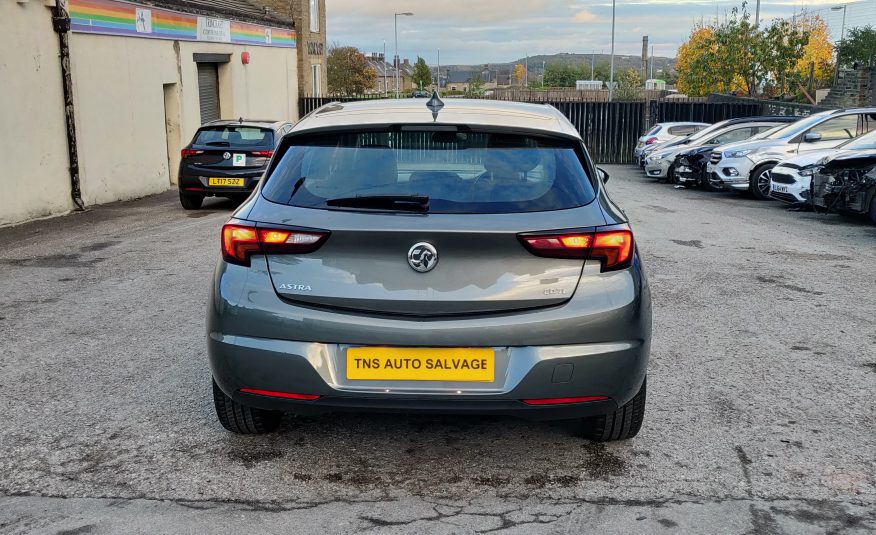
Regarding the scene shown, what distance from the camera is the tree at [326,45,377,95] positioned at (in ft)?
247

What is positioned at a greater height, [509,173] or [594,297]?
[509,173]

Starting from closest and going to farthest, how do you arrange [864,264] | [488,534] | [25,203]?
[488,534], [864,264], [25,203]

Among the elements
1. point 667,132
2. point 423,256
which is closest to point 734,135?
point 667,132

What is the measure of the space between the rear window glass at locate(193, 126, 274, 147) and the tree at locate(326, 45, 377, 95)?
194 feet

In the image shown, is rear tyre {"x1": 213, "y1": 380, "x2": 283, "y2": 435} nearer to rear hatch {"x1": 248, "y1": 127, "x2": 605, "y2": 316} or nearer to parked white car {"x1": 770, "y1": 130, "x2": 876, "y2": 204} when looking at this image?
rear hatch {"x1": 248, "y1": 127, "x2": 605, "y2": 316}

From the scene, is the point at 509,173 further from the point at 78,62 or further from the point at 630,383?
the point at 78,62

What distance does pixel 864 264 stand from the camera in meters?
10.2

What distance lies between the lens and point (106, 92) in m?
18.5

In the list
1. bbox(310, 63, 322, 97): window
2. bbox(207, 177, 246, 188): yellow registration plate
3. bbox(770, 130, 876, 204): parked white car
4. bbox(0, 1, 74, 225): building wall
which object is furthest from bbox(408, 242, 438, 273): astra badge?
bbox(310, 63, 322, 97): window

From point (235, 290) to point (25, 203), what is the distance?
12.5m

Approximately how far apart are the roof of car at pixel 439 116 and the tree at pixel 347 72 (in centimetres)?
7052

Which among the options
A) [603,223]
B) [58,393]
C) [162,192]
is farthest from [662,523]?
[162,192]

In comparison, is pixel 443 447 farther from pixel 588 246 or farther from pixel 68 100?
pixel 68 100

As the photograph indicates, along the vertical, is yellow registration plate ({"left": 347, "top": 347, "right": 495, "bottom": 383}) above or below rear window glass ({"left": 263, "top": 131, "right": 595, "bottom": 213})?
below
